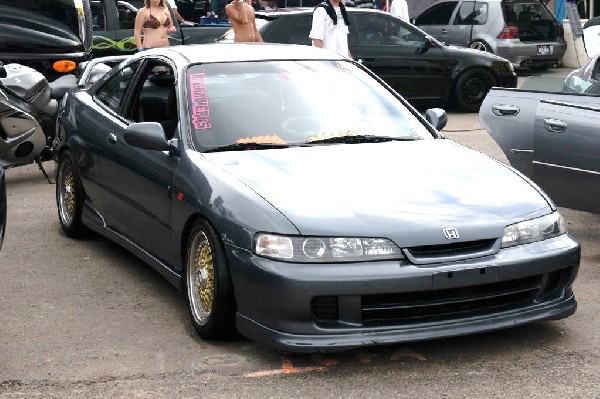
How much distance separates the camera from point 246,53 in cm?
741

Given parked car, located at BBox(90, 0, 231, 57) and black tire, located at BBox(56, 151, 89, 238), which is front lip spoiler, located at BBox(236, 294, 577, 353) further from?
parked car, located at BBox(90, 0, 231, 57)

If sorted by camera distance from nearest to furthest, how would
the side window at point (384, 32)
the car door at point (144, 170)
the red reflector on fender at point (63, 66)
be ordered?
the car door at point (144, 170) < the red reflector on fender at point (63, 66) < the side window at point (384, 32)

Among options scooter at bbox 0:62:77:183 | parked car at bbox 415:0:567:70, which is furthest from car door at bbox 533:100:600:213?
parked car at bbox 415:0:567:70

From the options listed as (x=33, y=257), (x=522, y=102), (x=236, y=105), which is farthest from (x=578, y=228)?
(x=33, y=257)

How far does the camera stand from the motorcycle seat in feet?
40.1

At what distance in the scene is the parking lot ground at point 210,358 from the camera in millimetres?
5344

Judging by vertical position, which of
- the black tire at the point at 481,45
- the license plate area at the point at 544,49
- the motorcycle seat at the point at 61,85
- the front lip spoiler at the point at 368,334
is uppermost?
the front lip spoiler at the point at 368,334

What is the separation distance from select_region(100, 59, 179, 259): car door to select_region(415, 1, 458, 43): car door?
52.0 ft

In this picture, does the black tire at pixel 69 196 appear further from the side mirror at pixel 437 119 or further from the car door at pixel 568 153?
the car door at pixel 568 153

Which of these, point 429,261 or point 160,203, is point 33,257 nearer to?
point 160,203

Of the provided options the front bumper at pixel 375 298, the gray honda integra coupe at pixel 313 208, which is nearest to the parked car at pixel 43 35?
the gray honda integra coupe at pixel 313 208

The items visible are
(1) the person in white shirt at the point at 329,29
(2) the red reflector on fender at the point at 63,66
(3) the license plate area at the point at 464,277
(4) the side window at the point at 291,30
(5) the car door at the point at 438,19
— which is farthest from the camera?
(5) the car door at the point at 438,19

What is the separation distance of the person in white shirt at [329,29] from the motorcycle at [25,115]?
372 centimetres

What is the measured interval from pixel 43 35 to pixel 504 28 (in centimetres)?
1140
